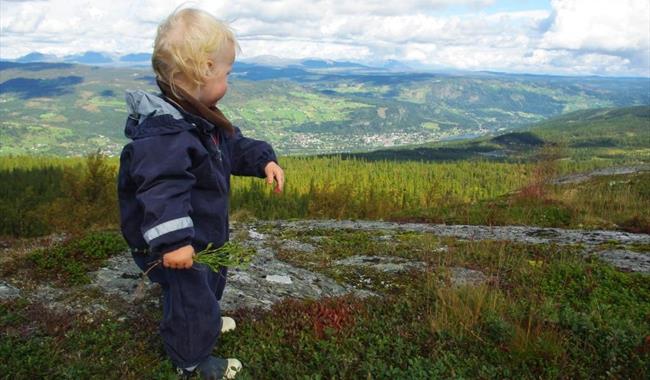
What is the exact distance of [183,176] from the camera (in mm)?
4129

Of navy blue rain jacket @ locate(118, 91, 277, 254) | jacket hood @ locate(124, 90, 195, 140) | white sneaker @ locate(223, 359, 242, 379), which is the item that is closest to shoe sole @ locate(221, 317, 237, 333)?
white sneaker @ locate(223, 359, 242, 379)

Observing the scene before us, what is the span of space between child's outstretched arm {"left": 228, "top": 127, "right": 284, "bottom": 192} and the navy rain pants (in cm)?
123

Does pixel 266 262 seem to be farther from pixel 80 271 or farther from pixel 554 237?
pixel 554 237

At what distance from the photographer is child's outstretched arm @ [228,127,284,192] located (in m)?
5.37

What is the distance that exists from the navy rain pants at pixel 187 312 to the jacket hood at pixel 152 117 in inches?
52.2

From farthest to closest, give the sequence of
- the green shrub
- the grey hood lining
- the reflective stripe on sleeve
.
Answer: the green shrub < the grey hood lining < the reflective stripe on sleeve

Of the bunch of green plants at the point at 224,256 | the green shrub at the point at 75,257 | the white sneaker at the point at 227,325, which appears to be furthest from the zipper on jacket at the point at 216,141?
the green shrub at the point at 75,257

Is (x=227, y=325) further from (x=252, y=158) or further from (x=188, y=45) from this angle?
(x=188, y=45)

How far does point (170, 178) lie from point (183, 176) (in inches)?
4.6

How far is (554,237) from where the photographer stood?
611 inches

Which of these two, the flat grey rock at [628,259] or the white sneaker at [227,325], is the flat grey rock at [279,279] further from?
the flat grey rock at [628,259]

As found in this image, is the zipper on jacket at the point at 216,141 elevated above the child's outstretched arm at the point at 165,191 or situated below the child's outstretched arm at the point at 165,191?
above

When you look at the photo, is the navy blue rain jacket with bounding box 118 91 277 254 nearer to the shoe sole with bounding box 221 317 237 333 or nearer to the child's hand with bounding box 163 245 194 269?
the child's hand with bounding box 163 245 194 269

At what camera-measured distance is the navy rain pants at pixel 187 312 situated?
15.3ft
